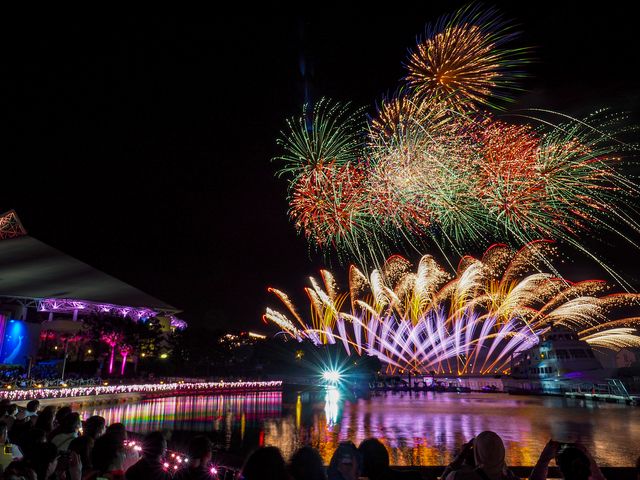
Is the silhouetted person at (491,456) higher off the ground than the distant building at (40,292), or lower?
lower

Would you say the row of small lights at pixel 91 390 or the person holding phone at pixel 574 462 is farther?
the row of small lights at pixel 91 390

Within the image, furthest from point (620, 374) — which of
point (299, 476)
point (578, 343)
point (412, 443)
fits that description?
point (299, 476)

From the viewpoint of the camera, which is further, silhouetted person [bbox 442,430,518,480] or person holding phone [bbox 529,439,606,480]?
silhouetted person [bbox 442,430,518,480]

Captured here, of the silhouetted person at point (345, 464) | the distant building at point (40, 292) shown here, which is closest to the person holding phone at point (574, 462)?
the silhouetted person at point (345, 464)

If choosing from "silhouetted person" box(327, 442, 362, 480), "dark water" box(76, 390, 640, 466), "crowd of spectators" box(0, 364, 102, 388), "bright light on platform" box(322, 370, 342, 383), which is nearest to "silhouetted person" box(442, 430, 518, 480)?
"silhouetted person" box(327, 442, 362, 480)

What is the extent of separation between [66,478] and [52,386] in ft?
92.9

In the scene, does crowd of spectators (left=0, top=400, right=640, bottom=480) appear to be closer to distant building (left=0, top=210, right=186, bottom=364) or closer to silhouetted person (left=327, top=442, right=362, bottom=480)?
silhouetted person (left=327, top=442, right=362, bottom=480)

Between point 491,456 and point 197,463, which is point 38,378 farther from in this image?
point 491,456

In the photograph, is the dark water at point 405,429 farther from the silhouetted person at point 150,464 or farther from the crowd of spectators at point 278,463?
the silhouetted person at point 150,464

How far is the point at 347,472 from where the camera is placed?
3.58 meters

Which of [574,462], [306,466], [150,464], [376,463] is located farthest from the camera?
[150,464]

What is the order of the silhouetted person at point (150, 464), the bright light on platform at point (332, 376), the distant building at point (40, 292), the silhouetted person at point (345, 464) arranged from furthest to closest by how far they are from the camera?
the bright light on platform at point (332, 376) < the distant building at point (40, 292) < the silhouetted person at point (150, 464) < the silhouetted person at point (345, 464)

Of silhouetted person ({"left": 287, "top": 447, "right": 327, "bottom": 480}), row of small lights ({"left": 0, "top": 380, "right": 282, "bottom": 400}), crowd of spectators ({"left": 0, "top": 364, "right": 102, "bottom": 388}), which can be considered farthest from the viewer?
crowd of spectators ({"left": 0, "top": 364, "right": 102, "bottom": 388})

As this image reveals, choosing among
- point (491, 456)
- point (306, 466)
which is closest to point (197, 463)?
point (306, 466)
